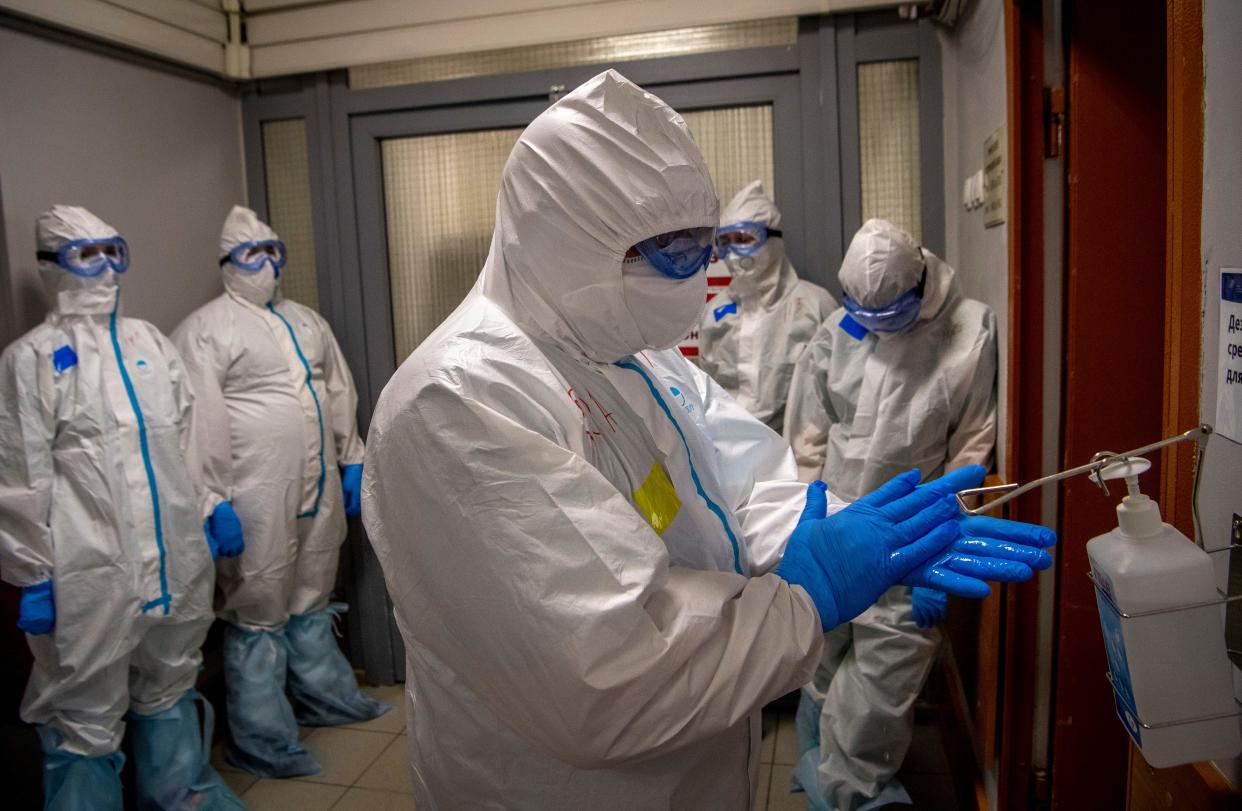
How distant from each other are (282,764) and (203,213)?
189cm

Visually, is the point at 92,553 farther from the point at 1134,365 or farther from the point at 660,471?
the point at 1134,365

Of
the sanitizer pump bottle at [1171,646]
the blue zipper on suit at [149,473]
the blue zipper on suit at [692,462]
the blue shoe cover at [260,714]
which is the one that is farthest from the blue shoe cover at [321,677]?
the sanitizer pump bottle at [1171,646]

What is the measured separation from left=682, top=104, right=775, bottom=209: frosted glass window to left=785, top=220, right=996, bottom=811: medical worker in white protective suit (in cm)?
74

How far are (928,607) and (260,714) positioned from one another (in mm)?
2004

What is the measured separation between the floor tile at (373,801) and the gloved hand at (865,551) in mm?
1842

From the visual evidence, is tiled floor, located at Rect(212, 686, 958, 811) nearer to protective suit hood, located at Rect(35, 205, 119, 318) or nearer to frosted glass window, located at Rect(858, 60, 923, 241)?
protective suit hood, located at Rect(35, 205, 119, 318)

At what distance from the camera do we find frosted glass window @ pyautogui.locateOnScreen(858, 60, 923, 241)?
273 centimetres

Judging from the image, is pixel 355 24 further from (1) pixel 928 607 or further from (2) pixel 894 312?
(1) pixel 928 607

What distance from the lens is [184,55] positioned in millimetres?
2949

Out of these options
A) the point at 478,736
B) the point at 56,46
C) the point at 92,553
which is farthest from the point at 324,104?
the point at 478,736

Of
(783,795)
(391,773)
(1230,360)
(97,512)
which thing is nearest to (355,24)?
(97,512)

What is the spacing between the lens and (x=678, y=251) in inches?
45.8

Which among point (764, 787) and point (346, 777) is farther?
point (346, 777)

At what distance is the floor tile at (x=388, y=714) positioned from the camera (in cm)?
298
